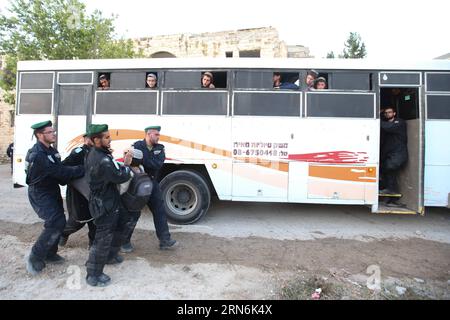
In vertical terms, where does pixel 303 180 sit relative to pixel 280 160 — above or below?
below

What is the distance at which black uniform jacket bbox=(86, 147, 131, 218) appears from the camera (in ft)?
9.89

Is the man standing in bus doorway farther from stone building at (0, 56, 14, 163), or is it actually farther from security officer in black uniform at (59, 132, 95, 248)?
stone building at (0, 56, 14, 163)

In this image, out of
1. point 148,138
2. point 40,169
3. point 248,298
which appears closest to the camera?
point 248,298

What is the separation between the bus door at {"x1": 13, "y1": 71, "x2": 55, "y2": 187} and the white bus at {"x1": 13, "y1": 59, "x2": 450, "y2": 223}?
2 centimetres

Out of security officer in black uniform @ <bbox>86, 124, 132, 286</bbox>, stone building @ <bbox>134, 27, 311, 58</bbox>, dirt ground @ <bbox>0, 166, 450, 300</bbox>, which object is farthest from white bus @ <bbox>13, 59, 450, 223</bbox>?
stone building @ <bbox>134, 27, 311, 58</bbox>

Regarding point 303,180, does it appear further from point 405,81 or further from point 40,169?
point 40,169

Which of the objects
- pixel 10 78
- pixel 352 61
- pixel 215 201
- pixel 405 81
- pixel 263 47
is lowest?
pixel 215 201

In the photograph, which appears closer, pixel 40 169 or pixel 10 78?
pixel 40 169

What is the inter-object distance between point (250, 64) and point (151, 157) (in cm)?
263

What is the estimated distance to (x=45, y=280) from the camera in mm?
3348

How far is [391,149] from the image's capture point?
5.82 m

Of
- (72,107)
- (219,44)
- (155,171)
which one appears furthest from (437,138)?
(219,44)

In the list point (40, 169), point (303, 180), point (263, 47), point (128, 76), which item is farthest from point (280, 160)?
point (263, 47)

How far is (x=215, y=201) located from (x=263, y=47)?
521 inches
